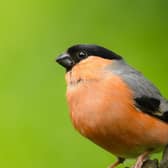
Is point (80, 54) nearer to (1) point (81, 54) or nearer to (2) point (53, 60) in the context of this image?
(1) point (81, 54)

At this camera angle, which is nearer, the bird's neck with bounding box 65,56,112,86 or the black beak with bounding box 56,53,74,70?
the bird's neck with bounding box 65,56,112,86

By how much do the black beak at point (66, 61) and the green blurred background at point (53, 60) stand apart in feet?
1.45

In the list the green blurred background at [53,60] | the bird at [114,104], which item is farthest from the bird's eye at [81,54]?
the green blurred background at [53,60]

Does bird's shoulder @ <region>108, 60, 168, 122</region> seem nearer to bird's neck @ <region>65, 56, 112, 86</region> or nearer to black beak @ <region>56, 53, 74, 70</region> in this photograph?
bird's neck @ <region>65, 56, 112, 86</region>

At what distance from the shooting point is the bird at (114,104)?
25.3ft

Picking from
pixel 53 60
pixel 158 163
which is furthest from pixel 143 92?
pixel 53 60

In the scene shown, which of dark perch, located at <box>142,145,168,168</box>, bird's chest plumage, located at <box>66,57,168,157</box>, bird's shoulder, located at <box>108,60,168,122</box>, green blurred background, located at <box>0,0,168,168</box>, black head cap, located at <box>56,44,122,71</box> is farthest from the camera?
green blurred background, located at <box>0,0,168,168</box>

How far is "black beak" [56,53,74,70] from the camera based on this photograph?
26.3 feet

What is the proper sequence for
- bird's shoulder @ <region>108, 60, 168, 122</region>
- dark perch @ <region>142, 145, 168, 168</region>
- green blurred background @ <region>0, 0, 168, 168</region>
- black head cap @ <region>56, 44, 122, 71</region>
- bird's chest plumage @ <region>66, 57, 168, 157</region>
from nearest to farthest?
dark perch @ <region>142, 145, 168, 168</region> → bird's chest plumage @ <region>66, 57, 168, 157</region> → bird's shoulder @ <region>108, 60, 168, 122</region> → black head cap @ <region>56, 44, 122, 71</region> → green blurred background @ <region>0, 0, 168, 168</region>

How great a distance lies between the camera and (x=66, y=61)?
316 inches

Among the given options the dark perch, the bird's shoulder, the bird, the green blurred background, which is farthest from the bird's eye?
the dark perch

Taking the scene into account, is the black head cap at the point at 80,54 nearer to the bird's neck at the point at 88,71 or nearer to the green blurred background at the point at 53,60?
the bird's neck at the point at 88,71

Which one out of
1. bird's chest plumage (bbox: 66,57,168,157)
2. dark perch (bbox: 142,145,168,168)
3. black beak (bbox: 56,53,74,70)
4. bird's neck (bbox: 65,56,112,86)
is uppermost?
black beak (bbox: 56,53,74,70)

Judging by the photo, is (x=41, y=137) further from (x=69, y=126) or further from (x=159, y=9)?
(x=159, y=9)
